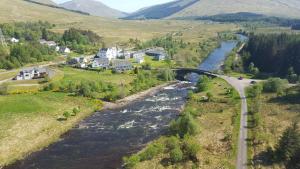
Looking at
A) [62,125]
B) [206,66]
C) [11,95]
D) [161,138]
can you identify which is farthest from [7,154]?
[206,66]

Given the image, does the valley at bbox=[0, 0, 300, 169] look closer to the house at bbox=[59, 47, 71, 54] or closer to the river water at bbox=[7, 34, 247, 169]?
the river water at bbox=[7, 34, 247, 169]

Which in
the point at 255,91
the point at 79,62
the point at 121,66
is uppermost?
the point at 79,62

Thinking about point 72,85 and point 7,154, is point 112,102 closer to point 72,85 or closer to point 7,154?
point 72,85

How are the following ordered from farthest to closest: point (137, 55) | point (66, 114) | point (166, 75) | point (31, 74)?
point (137, 55) → point (166, 75) → point (31, 74) → point (66, 114)

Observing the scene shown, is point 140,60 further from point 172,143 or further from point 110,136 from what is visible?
point 172,143

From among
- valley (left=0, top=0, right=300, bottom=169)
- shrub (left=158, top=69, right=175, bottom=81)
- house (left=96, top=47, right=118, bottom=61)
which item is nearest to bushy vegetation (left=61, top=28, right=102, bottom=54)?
valley (left=0, top=0, right=300, bottom=169)

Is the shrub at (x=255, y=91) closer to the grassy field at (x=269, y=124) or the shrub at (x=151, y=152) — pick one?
the grassy field at (x=269, y=124)

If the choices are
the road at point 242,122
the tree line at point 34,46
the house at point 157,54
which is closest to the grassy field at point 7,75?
the tree line at point 34,46

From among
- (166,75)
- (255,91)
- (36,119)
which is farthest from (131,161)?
(166,75)
